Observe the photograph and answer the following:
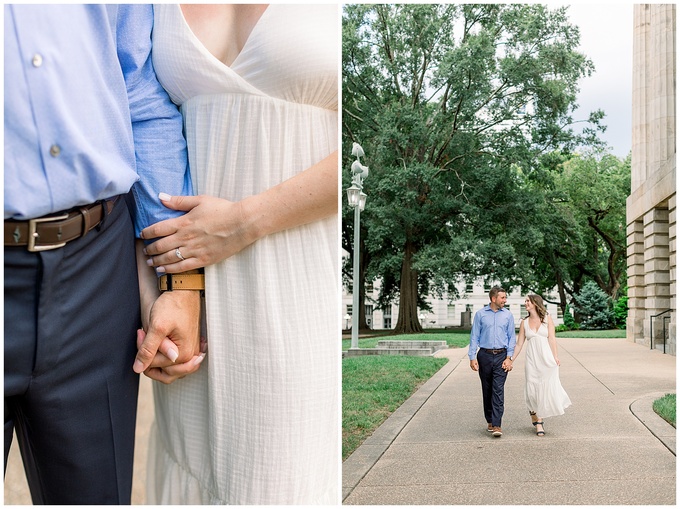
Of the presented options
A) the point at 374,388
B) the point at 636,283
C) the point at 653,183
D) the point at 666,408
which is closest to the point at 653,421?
the point at 666,408

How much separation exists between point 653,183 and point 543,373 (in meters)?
12.6

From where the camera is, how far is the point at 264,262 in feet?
A: 5.90

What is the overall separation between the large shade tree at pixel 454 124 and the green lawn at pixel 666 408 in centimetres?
1373

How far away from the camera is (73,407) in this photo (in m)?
1.58

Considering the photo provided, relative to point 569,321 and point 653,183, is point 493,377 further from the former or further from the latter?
point 569,321

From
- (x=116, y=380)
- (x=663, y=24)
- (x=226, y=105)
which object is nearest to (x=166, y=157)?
(x=226, y=105)

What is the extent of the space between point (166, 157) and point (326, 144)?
1.39ft

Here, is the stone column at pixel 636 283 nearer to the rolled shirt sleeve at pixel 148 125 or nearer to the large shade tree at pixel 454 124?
the large shade tree at pixel 454 124

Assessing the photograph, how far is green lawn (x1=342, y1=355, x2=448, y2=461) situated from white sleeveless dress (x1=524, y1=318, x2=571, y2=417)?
1.86 meters

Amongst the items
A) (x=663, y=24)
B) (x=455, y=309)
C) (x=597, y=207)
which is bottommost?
(x=455, y=309)

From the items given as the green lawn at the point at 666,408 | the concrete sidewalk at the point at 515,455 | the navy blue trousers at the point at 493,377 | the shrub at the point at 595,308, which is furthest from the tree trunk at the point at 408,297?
the navy blue trousers at the point at 493,377

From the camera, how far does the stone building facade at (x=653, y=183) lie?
1798 cm

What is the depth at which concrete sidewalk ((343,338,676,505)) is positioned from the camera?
5.59 m

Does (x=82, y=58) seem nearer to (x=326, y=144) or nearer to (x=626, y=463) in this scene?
(x=326, y=144)
